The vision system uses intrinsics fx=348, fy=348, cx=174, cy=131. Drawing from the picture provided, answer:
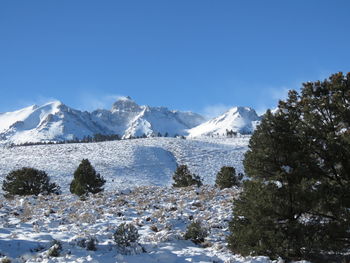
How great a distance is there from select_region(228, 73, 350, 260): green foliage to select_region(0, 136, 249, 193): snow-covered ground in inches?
1800

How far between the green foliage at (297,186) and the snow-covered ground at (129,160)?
45.7m

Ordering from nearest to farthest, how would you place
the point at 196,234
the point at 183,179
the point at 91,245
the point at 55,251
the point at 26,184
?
the point at 55,251, the point at 91,245, the point at 196,234, the point at 26,184, the point at 183,179

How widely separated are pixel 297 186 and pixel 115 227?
23.5ft

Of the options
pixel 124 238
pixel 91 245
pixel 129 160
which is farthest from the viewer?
pixel 129 160

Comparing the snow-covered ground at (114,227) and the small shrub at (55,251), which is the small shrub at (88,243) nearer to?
the snow-covered ground at (114,227)

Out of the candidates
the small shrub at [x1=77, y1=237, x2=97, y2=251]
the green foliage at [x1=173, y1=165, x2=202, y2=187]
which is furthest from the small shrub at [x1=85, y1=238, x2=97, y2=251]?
the green foliage at [x1=173, y1=165, x2=202, y2=187]

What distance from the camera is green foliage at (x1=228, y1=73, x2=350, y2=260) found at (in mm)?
9422

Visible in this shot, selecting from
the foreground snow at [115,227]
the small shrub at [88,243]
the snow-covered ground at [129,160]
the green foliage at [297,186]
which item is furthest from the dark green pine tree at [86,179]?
the green foliage at [297,186]

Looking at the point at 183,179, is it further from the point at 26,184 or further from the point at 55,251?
the point at 55,251

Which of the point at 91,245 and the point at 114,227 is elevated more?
the point at 114,227

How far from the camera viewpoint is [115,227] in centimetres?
1332

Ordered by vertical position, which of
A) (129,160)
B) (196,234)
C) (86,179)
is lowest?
(196,234)

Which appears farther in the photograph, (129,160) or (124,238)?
(129,160)

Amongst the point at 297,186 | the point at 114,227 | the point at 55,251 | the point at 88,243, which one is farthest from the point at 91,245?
the point at 297,186
